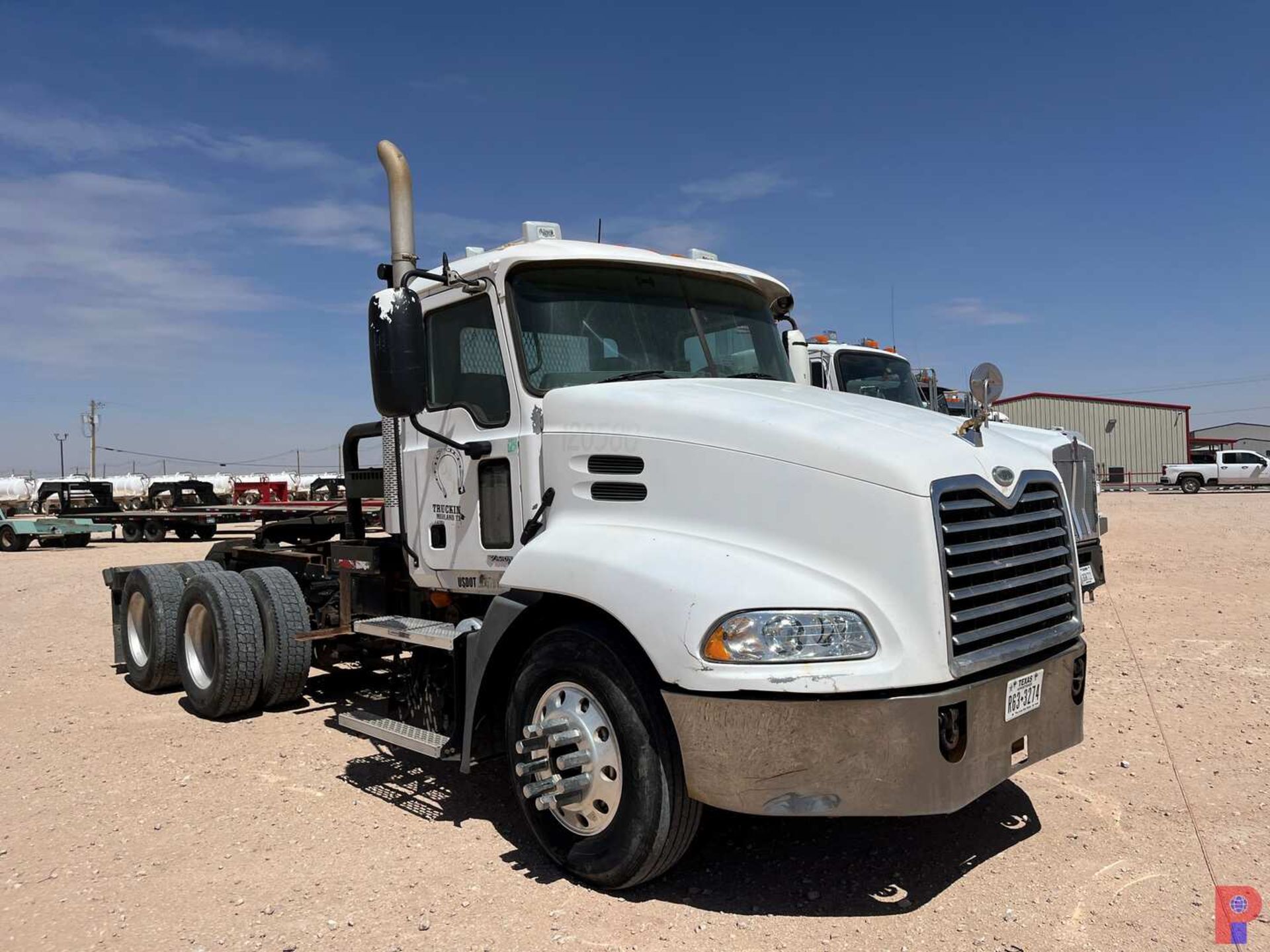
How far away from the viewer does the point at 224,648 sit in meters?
6.55

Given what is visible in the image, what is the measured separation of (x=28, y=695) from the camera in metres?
7.79

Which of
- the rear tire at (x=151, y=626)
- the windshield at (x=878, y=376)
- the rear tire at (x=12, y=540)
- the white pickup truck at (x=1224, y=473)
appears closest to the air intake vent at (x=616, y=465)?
the rear tire at (x=151, y=626)

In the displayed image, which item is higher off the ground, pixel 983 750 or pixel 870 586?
pixel 870 586

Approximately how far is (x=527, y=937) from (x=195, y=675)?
14.7ft

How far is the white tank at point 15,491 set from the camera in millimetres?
42594

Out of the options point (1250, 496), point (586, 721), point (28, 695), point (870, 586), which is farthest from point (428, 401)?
point (1250, 496)

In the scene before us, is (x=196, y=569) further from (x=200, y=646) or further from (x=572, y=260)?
(x=572, y=260)

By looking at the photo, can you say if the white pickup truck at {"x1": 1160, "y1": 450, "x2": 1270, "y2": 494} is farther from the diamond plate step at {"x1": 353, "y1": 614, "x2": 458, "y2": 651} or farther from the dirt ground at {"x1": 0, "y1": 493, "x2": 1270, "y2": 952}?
the diamond plate step at {"x1": 353, "y1": 614, "x2": 458, "y2": 651}

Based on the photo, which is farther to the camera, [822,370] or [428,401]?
[822,370]

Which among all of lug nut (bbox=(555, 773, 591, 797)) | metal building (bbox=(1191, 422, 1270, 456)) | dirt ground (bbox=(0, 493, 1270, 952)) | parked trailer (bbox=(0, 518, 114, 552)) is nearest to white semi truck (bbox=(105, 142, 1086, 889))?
lug nut (bbox=(555, 773, 591, 797))

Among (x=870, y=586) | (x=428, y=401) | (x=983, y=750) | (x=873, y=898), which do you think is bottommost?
(x=873, y=898)

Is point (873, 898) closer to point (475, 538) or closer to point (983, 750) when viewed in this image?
point (983, 750)

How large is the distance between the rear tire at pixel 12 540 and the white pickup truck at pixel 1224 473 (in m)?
41.2

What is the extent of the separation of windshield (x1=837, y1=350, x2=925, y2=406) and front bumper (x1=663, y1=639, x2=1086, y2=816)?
7.12 meters
